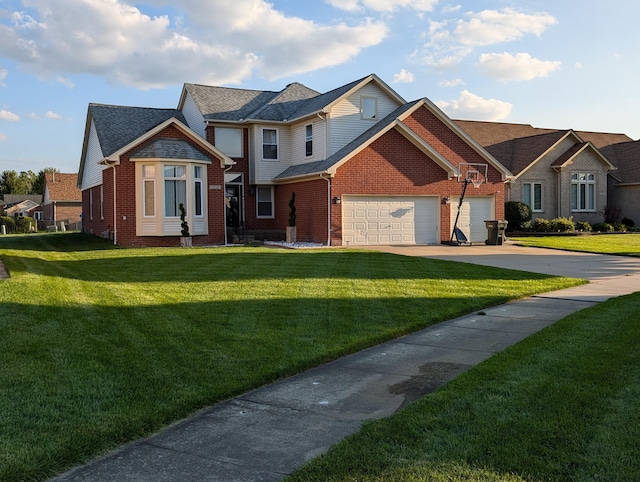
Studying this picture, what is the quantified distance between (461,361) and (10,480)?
489 cm

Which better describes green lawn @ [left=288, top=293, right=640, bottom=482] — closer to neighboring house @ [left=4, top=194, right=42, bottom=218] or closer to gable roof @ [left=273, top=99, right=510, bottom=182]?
gable roof @ [left=273, top=99, right=510, bottom=182]

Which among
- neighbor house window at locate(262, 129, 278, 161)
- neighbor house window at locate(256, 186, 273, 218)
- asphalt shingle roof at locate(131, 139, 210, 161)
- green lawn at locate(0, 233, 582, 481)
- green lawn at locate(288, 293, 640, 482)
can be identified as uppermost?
neighbor house window at locate(262, 129, 278, 161)

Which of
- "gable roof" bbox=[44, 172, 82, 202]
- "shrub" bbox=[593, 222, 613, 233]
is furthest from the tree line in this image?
"shrub" bbox=[593, 222, 613, 233]

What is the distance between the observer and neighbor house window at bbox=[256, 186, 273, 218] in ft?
98.6

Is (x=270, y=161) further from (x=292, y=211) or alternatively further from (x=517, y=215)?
(x=517, y=215)

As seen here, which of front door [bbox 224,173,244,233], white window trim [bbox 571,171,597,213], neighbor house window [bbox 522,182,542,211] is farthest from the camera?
white window trim [bbox 571,171,597,213]

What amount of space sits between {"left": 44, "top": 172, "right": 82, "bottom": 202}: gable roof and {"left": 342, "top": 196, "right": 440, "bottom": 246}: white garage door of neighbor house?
4879cm

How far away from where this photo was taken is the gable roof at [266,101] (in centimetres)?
2809

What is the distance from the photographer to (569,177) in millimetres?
36312

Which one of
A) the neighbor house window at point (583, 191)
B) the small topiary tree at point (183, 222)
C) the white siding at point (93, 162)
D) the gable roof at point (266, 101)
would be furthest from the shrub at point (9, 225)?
the neighbor house window at point (583, 191)

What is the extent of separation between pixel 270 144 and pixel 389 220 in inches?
291

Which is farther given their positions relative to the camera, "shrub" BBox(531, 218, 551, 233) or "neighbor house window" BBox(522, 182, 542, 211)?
"neighbor house window" BBox(522, 182, 542, 211)

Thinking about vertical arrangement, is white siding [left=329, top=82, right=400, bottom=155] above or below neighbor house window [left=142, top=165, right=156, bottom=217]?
above

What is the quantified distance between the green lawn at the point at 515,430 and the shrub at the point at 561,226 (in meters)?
27.5
